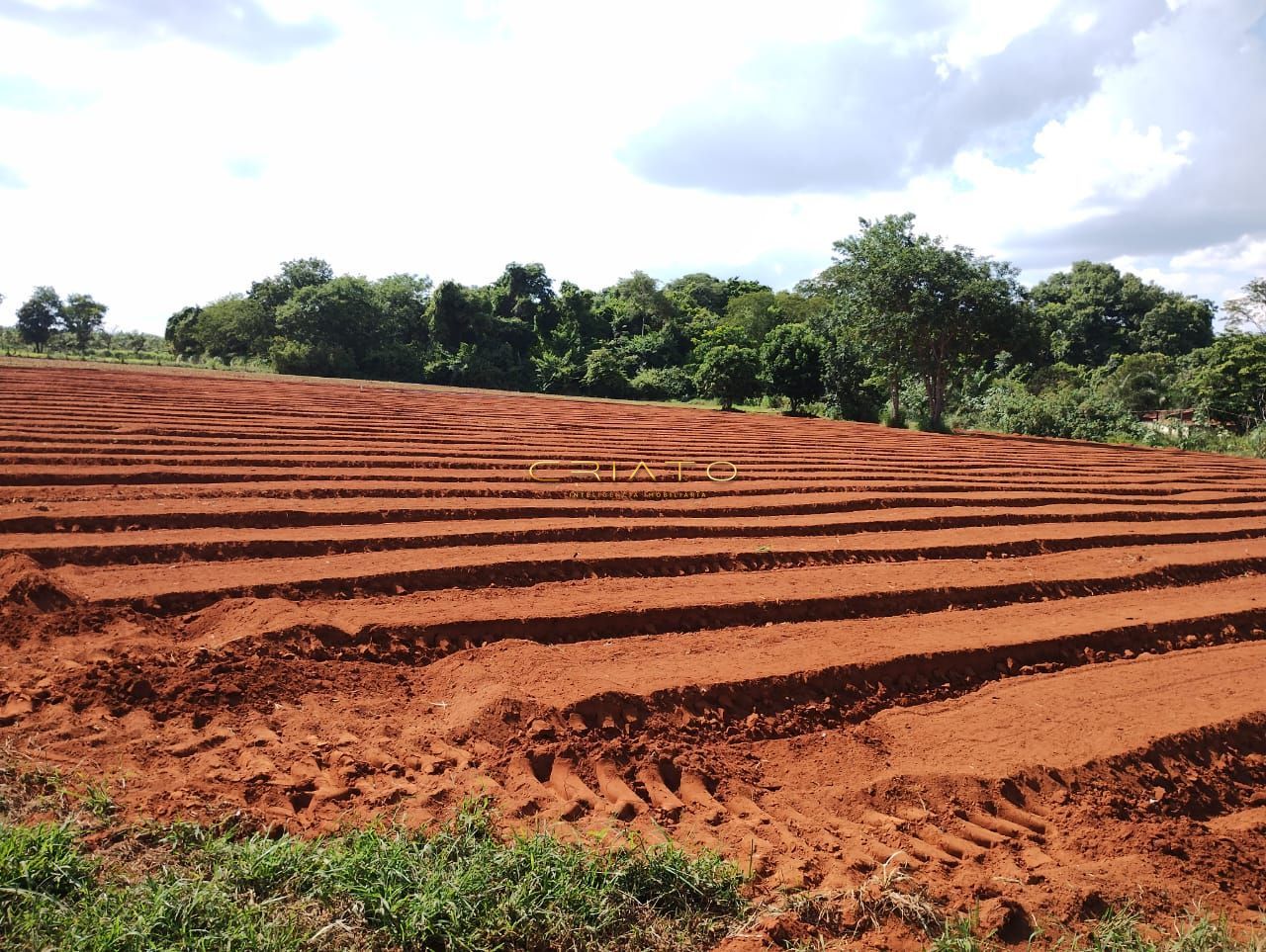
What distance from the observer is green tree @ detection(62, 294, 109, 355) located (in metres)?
46.7

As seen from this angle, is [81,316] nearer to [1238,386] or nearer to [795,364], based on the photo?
[795,364]

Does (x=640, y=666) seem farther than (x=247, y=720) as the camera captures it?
Yes

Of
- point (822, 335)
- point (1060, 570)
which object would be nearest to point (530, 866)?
point (1060, 570)

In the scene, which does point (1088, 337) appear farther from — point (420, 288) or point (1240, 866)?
point (1240, 866)

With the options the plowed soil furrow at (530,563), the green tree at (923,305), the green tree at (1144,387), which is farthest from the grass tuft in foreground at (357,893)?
the green tree at (1144,387)

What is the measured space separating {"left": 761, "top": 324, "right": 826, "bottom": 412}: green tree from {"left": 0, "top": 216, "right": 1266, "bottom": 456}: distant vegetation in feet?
0.21

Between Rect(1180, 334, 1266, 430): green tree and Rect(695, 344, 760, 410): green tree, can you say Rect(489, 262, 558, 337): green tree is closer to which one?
Rect(695, 344, 760, 410): green tree

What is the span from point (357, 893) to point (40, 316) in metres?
53.4

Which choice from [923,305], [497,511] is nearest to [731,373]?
[923,305]

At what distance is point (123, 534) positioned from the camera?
5.83m

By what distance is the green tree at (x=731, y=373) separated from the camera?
1043 inches

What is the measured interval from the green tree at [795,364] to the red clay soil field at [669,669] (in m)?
17.6

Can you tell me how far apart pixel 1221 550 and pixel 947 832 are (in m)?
6.15

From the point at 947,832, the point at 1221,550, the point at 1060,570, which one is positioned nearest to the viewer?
the point at 947,832
